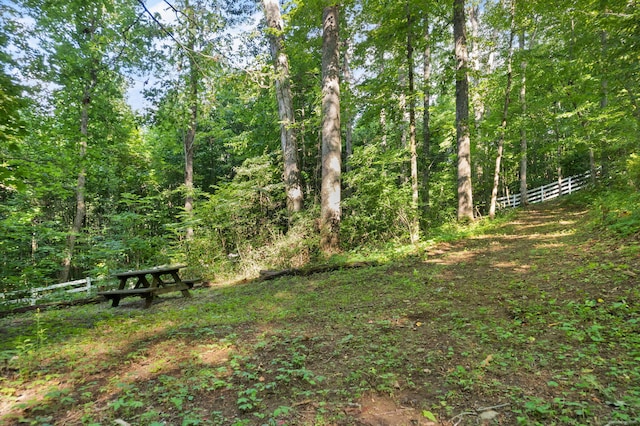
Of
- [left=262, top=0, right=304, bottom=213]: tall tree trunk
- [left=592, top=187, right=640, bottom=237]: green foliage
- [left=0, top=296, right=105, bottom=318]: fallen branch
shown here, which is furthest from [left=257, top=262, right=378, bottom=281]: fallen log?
[left=592, top=187, right=640, bottom=237]: green foliage

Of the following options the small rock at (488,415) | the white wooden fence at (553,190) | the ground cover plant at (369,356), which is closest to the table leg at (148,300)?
the ground cover plant at (369,356)

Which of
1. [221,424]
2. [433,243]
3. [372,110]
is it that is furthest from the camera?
[372,110]

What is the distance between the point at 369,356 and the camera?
3.10 m

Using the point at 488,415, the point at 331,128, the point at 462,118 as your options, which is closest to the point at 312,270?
the point at 331,128

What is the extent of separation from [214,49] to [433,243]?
686 cm

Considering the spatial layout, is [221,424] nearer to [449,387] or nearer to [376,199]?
[449,387]

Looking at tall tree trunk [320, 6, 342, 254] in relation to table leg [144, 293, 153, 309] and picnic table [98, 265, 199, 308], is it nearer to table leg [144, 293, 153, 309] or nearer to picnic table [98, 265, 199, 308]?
picnic table [98, 265, 199, 308]

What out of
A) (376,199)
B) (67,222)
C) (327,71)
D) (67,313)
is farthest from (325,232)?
(67,222)

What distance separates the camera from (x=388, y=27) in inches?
396

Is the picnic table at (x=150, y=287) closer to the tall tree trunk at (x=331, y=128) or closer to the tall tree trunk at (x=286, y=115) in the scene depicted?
the tall tree trunk at (x=331, y=128)

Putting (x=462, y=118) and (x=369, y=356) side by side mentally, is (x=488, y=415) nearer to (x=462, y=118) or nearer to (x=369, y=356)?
(x=369, y=356)

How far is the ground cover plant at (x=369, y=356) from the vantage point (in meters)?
2.28

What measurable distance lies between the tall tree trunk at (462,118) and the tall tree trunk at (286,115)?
5540mm

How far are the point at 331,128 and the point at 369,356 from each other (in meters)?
7.13
